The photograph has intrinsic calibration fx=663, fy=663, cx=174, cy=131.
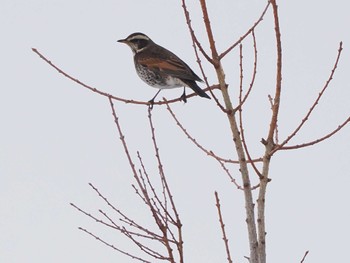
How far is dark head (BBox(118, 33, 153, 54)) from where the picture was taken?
10.5 m

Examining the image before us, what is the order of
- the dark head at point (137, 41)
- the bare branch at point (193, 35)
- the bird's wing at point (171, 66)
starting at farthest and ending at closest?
the dark head at point (137, 41) < the bird's wing at point (171, 66) < the bare branch at point (193, 35)

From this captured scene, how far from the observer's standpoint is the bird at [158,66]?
348 inches

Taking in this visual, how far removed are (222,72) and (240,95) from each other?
0.81 ft

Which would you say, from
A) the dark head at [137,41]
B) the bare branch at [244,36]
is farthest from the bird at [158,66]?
the bare branch at [244,36]

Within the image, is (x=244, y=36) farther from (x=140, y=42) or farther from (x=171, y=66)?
(x=140, y=42)

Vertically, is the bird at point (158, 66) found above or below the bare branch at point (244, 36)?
above

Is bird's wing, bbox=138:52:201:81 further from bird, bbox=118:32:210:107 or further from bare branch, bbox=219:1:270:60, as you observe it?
bare branch, bbox=219:1:270:60

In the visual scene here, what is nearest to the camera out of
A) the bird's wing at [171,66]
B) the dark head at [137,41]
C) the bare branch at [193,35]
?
the bare branch at [193,35]

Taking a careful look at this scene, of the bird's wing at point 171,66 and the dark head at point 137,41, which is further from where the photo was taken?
the dark head at point 137,41

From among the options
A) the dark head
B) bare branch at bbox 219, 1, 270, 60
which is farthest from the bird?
bare branch at bbox 219, 1, 270, 60

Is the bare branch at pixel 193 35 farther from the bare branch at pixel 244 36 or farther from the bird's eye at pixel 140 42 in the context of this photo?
the bird's eye at pixel 140 42

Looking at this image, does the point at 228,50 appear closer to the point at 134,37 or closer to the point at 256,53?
the point at 256,53

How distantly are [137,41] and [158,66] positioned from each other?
43.9 inches

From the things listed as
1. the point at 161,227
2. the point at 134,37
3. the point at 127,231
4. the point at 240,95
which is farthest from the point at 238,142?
the point at 134,37
